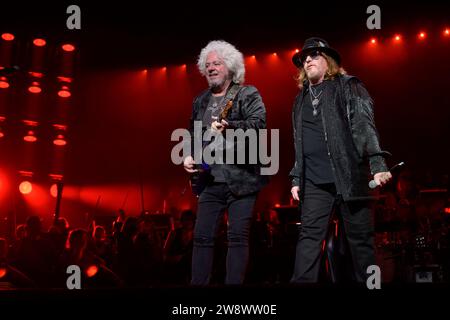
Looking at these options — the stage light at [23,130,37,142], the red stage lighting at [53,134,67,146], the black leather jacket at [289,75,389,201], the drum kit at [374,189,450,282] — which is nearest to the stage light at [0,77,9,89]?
the stage light at [23,130,37,142]

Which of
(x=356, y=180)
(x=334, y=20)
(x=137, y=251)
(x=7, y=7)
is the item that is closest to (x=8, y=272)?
(x=137, y=251)

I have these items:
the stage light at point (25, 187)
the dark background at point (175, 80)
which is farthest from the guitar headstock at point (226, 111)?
the stage light at point (25, 187)

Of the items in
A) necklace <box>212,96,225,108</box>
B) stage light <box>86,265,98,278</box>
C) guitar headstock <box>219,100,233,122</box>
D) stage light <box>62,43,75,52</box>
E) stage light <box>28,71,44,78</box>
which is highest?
stage light <box>62,43,75,52</box>

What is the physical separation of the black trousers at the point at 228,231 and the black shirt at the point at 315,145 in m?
0.49

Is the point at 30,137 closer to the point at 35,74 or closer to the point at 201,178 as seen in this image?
the point at 35,74

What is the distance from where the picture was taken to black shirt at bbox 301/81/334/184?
360 cm

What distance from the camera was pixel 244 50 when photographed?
1401 centimetres

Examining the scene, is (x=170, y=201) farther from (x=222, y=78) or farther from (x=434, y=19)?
(x=222, y=78)

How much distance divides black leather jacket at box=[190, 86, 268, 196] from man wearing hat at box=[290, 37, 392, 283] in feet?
0.92

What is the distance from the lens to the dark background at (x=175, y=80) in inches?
448

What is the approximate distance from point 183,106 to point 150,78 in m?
1.28

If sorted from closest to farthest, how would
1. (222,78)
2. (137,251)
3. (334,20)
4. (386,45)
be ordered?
1. (222,78)
2. (137,251)
3. (334,20)
4. (386,45)

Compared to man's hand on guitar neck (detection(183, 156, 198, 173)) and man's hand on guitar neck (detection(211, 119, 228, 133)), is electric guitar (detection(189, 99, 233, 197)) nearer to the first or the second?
man's hand on guitar neck (detection(183, 156, 198, 173))

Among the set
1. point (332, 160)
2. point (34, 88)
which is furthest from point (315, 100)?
point (34, 88)
